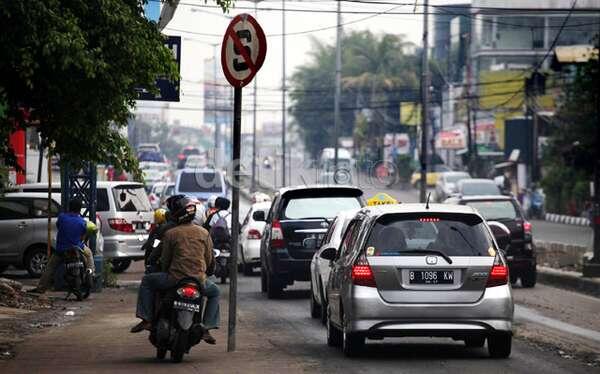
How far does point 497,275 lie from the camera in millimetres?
14094

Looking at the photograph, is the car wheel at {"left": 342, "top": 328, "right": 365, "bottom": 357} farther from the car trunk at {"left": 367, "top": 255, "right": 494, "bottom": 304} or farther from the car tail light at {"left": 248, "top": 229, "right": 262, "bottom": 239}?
the car tail light at {"left": 248, "top": 229, "right": 262, "bottom": 239}

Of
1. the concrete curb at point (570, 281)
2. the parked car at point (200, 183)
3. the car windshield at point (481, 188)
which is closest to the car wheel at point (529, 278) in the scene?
the concrete curb at point (570, 281)

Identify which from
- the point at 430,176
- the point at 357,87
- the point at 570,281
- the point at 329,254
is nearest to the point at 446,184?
the point at 430,176

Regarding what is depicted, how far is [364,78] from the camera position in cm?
12400

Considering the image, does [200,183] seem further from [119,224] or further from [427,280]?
[427,280]

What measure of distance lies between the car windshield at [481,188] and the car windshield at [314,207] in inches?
1319

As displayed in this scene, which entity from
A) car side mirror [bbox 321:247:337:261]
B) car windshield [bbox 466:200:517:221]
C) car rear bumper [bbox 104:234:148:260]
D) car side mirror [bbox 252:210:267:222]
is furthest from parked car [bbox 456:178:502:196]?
car side mirror [bbox 321:247:337:261]

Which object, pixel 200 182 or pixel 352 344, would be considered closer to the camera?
pixel 352 344

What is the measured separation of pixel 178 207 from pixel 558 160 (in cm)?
5800

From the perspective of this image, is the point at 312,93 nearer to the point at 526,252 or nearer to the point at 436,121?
the point at 436,121

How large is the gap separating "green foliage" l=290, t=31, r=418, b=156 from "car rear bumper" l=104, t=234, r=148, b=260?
86.5 m

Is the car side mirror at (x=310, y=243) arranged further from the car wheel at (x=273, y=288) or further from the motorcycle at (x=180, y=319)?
the motorcycle at (x=180, y=319)

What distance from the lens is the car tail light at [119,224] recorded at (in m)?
30.6

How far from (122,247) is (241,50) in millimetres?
16866
